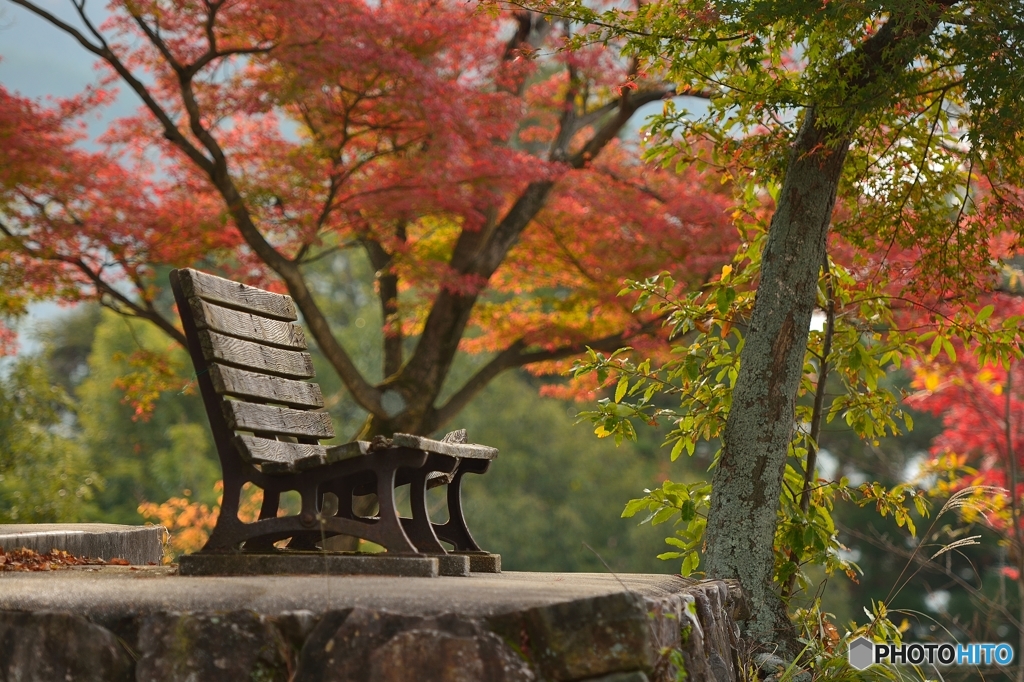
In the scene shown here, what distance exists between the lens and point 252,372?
→ 321 centimetres

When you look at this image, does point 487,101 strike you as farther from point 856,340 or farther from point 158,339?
point 158,339

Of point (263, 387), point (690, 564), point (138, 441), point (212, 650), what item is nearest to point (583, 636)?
point (212, 650)

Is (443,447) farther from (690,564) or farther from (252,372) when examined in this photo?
(690,564)

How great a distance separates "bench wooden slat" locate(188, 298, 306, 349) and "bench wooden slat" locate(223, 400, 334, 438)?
234mm

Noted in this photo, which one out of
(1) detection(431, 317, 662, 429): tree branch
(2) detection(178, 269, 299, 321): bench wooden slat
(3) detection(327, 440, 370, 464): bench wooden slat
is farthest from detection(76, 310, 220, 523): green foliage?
(3) detection(327, 440, 370, 464): bench wooden slat

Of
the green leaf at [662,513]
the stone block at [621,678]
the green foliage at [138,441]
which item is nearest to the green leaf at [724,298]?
the green leaf at [662,513]

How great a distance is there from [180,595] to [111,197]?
6043mm

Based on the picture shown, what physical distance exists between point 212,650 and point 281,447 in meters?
1.02

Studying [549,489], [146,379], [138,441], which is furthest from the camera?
[138,441]

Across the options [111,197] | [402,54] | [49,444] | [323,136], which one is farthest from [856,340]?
[49,444]

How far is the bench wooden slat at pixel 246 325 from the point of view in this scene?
3.02m

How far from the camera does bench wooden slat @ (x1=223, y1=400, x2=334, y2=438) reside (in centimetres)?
293

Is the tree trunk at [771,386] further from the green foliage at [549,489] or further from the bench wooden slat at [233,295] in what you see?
the green foliage at [549,489]

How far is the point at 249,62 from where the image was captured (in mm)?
7391
